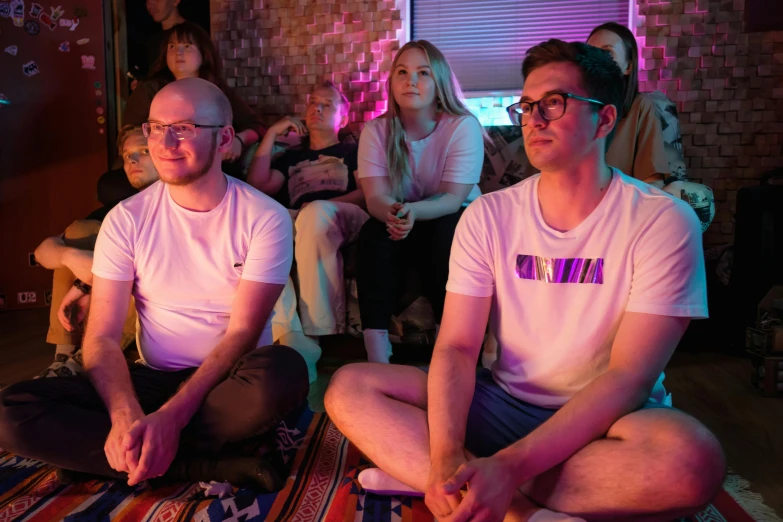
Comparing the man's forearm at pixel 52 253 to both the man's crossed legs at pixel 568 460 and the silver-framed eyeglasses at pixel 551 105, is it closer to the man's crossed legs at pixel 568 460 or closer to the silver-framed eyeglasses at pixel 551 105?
the man's crossed legs at pixel 568 460

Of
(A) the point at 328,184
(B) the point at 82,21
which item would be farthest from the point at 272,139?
(B) the point at 82,21

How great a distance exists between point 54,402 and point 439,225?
4.45 ft

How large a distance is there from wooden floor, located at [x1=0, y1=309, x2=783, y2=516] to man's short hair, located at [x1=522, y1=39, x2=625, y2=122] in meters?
0.99

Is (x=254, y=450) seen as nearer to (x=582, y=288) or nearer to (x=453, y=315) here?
(x=453, y=315)

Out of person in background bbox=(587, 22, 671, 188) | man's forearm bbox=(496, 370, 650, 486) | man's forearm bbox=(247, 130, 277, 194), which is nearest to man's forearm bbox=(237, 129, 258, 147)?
man's forearm bbox=(247, 130, 277, 194)

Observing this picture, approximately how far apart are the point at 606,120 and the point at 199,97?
1.00 meters

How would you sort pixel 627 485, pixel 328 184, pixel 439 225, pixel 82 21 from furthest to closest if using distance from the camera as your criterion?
pixel 82 21
pixel 328 184
pixel 439 225
pixel 627 485

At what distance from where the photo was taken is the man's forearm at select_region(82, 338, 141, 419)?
1.39m

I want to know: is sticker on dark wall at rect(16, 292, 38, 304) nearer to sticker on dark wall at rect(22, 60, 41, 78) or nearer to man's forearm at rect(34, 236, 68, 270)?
sticker on dark wall at rect(22, 60, 41, 78)

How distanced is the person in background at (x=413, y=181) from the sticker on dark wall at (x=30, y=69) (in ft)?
7.70

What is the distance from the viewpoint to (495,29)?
3.50 m

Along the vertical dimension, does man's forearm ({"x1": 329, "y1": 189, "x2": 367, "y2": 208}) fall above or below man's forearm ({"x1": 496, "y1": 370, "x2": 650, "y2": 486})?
above

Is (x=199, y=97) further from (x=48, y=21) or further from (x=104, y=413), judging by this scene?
(x=48, y=21)

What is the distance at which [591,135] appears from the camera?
129 centimetres
